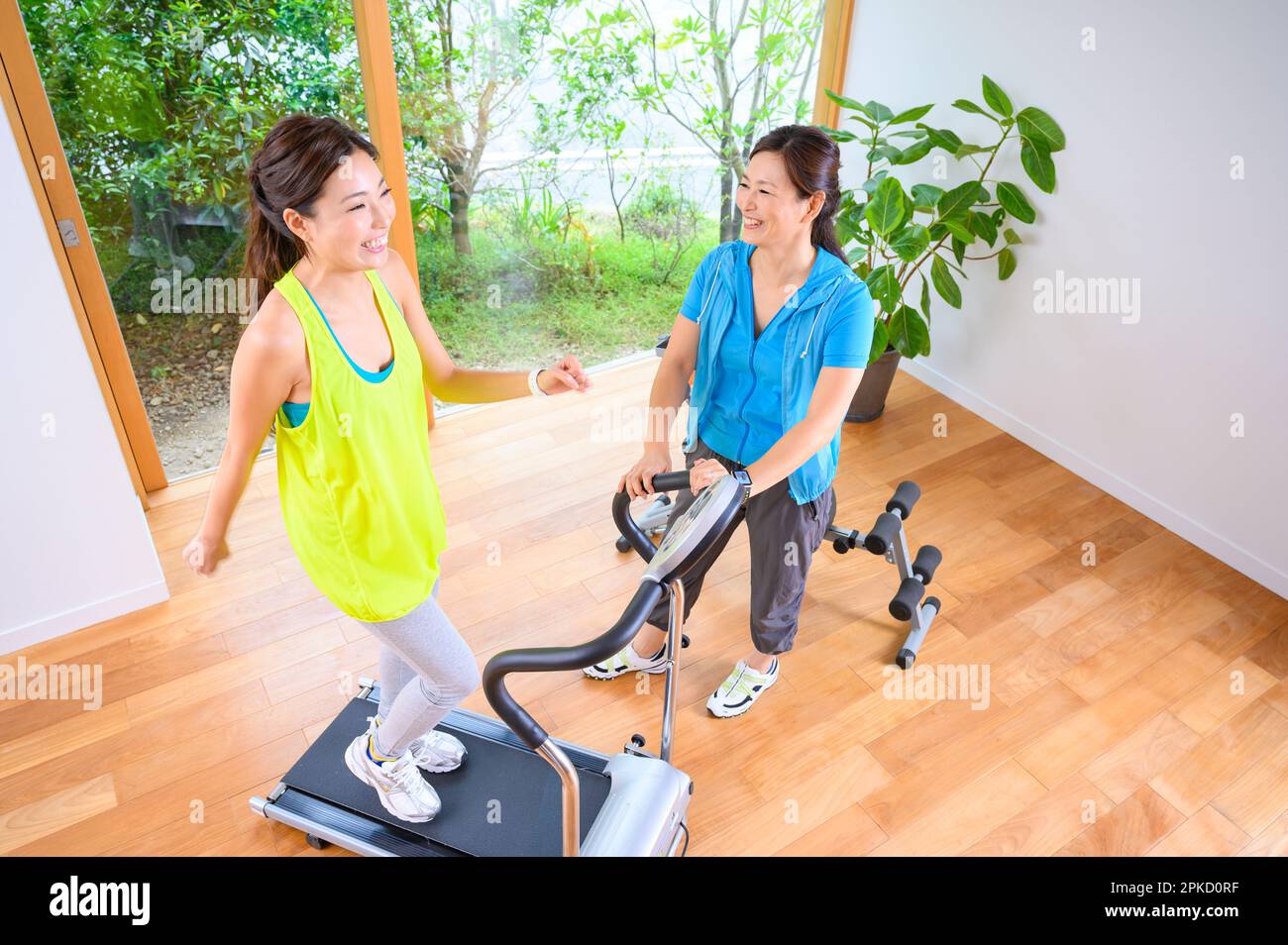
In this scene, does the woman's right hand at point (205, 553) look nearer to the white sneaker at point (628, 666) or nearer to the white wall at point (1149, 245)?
the white sneaker at point (628, 666)

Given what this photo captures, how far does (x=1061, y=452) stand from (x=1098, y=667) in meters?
1.17

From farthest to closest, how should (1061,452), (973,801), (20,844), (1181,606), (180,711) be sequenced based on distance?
(1061,452)
(1181,606)
(180,711)
(973,801)
(20,844)

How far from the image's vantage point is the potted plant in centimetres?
328

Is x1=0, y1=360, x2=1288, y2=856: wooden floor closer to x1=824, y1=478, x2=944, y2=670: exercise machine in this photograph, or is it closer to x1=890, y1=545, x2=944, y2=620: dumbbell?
x1=824, y1=478, x2=944, y2=670: exercise machine

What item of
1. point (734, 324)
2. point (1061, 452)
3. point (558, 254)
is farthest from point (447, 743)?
point (1061, 452)

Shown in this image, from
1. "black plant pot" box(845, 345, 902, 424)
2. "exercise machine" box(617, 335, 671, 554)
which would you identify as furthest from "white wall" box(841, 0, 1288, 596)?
"exercise machine" box(617, 335, 671, 554)

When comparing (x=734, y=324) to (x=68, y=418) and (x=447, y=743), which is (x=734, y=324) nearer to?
(x=447, y=743)

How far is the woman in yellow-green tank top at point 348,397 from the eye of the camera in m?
1.49

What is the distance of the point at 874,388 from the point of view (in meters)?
3.82

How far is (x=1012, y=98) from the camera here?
3432 mm

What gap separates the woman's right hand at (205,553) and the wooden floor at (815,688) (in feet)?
3.02

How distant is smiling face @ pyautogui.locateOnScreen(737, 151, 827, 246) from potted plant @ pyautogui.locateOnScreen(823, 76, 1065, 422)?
4.26 feet

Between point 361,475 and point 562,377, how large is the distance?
472 mm

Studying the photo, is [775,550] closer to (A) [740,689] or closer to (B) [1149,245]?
(A) [740,689]
